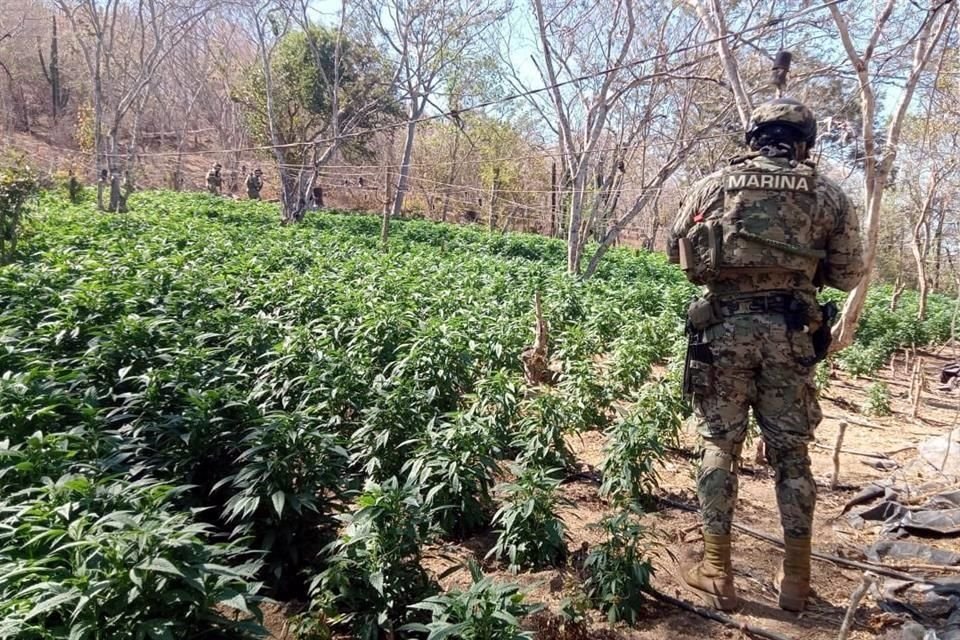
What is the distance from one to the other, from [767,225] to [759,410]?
860 mm

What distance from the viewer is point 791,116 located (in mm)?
2949

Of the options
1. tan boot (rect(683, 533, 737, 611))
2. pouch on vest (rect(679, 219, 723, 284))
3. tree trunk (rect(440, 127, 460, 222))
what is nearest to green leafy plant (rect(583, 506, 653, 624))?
tan boot (rect(683, 533, 737, 611))

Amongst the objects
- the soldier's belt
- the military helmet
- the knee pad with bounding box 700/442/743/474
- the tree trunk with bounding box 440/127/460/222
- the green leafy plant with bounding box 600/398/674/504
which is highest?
the tree trunk with bounding box 440/127/460/222

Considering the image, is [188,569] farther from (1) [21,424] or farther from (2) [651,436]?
(2) [651,436]

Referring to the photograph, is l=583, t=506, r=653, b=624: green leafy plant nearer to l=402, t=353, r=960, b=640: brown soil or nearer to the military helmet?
l=402, t=353, r=960, b=640: brown soil

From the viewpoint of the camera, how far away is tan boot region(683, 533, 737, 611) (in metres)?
2.87

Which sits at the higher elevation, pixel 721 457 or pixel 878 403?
pixel 721 457

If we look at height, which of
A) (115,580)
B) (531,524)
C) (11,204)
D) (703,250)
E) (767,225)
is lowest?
(531,524)

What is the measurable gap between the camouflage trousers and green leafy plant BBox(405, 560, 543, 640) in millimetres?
1352

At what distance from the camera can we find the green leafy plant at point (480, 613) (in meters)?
1.85

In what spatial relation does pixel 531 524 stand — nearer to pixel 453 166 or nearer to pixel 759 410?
pixel 759 410

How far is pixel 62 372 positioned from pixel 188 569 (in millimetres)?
2383

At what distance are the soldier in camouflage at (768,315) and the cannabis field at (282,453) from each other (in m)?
0.47

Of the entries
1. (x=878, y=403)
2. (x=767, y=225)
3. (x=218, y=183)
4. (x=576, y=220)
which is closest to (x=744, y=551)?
(x=767, y=225)
